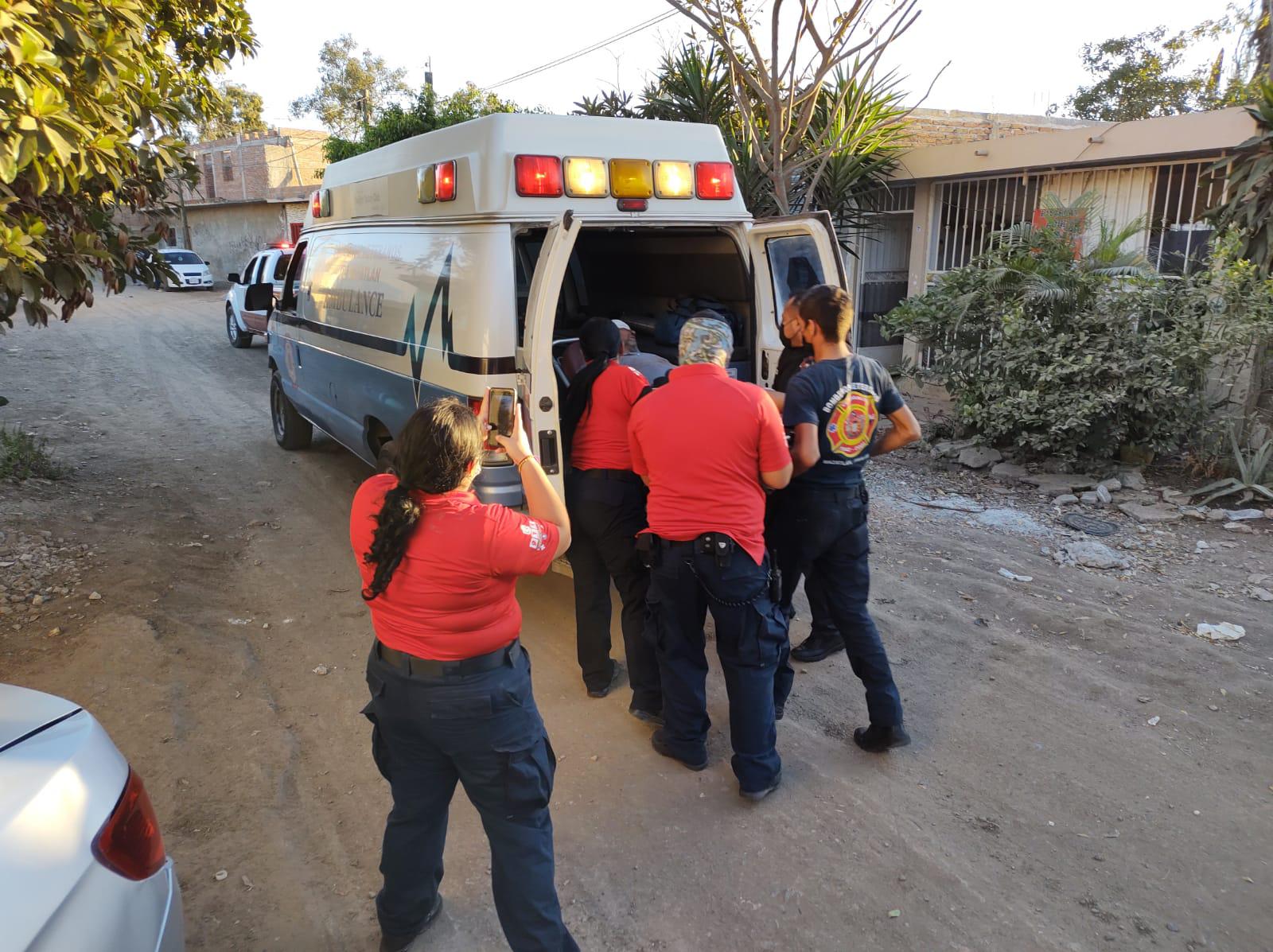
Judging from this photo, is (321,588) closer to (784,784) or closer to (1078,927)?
(784,784)

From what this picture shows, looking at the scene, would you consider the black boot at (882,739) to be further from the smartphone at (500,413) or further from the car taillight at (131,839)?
the car taillight at (131,839)

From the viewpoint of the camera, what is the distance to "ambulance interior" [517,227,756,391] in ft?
17.5

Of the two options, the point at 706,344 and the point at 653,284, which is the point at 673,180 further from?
the point at 653,284

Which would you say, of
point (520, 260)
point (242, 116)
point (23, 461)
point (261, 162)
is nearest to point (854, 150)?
point (520, 260)

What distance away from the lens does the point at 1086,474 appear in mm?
6863

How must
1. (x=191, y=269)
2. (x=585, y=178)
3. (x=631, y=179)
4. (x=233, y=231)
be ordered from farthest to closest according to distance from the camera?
1. (x=233, y=231)
2. (x=191, y=269)
3. (x=631, y=179)
4. (x=585, y=178)

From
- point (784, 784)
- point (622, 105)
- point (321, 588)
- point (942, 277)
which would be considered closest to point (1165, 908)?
point (784, 784)

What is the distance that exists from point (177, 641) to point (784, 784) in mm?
3143

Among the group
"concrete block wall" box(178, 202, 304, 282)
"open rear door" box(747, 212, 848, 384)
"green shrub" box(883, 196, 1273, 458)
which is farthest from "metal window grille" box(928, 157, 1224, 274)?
"concrete block wall" box(178, 202, 304, 282)

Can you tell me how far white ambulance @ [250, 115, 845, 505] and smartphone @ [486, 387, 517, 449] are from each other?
0.08 metres

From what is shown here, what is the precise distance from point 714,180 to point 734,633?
253 centimetres

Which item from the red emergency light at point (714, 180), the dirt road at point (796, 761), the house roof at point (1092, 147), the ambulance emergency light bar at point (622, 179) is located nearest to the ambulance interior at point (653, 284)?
the red emergency light at point (714, 180)

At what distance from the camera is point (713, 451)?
10.3 feet

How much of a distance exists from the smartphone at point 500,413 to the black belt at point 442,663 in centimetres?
70
